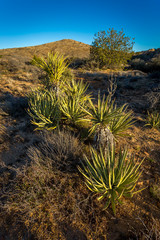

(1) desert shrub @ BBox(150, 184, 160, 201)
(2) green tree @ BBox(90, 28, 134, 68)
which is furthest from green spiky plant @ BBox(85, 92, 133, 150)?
(2) green tree @ BBox(90, 28, 134, 68)

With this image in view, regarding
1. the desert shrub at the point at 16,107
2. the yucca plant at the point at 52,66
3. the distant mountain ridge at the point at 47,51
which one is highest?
the distant mountain ridge at the point at 47,51

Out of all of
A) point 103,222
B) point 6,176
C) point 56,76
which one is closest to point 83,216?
point 103,222

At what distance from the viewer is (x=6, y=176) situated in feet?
8.55

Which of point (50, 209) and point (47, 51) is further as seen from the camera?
point (47, 51)

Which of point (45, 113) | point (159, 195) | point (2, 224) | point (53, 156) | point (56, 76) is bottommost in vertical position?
point (2, 224)

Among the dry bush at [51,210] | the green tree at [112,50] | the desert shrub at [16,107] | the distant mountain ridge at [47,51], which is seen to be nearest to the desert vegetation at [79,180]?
the dry bush at [51,210]

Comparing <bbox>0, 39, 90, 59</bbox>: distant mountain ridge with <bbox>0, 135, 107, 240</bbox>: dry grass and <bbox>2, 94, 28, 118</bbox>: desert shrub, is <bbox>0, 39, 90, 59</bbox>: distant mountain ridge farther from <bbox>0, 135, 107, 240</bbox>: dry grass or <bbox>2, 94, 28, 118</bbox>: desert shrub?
<bbox>0, 135, 107, 240</bbox>: dry grass

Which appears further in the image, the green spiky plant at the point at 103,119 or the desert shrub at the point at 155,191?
the green spiky plant at the point at 103,119

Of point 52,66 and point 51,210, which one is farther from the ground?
point 52,66

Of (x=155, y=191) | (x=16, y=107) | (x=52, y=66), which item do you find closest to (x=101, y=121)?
(x=155, y=191)

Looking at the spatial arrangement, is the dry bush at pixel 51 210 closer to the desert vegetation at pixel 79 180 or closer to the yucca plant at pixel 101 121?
the desert vegetation at pixel 79 180

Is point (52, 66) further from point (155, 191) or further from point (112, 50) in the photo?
point (112, 50)

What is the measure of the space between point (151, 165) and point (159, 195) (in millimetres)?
803

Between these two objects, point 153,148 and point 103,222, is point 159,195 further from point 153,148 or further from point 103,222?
point 153,148
